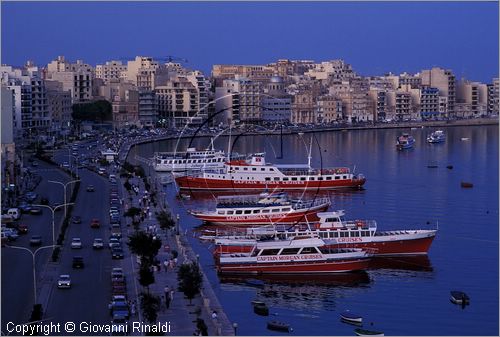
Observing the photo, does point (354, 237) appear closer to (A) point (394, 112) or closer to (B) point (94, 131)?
(B) point (94, 131)

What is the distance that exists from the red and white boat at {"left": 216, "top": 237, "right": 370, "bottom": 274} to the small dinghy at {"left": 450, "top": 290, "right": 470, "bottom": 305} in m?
0.97

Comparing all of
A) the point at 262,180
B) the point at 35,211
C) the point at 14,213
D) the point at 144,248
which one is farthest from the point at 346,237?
the point at 262,180

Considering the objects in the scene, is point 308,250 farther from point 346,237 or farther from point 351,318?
point 351,318

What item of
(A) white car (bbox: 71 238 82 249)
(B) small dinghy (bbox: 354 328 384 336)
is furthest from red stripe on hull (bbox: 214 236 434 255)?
(B) small dinghy (bbox: 354 328 384 336)

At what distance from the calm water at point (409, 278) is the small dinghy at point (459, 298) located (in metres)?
0.07

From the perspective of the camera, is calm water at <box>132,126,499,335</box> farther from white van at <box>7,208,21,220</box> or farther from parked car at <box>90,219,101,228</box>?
white van at <box>7,208,21,220</box>

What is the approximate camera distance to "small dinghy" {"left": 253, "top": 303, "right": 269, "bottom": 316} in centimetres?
632

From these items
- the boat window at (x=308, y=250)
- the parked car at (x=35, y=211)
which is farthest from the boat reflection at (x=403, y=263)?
the parked car at (x=35, y=211)

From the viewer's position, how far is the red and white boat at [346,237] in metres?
7.90

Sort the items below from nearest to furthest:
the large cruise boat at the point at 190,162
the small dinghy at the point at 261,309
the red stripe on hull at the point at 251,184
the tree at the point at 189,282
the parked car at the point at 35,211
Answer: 1. the tree at the point at 189,282
2. the small dinghy at the point at 261,309
3. the parked car at the point at 35,211
4. the red stripe on hull at the point at 251,184
5. the large cruise boat at the point at 190,162

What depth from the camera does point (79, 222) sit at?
889 cm

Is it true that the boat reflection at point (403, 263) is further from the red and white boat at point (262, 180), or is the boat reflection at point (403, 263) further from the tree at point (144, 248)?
the red and white boat at point (262, 180)

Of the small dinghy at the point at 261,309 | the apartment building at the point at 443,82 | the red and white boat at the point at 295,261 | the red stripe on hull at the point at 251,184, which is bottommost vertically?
the small dinghy at the point at 261,309

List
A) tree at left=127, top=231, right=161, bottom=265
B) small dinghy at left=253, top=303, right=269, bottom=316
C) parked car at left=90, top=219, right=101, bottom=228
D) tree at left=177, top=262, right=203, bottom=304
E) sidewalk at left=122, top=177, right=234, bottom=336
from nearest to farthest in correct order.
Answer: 1. sidewalk at left=122, top=177, right=234, bottom=336
2. tree at left=177, top=262, right=203, bottom=304
3. small dinghy at left=253, top=303, right=269, bottom=316
4. tree at left=127, top=231, right=161, bottom=265
5. parked car at left=90, top=219, right=101, bottom=228
